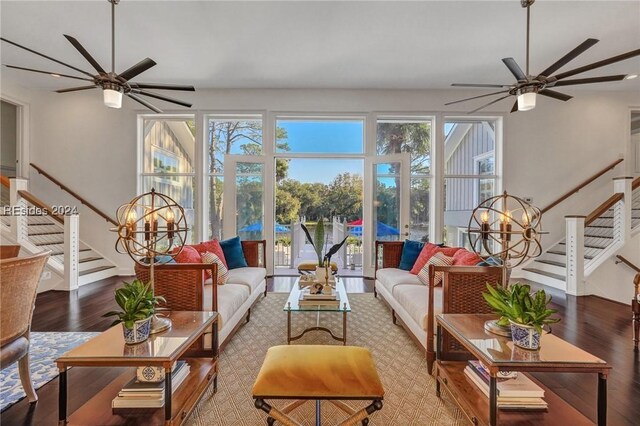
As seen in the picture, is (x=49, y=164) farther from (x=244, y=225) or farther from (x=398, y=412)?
(x=398, y=412)

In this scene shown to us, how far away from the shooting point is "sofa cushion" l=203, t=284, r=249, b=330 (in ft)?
7.96

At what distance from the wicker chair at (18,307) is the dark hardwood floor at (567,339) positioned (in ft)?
0.72

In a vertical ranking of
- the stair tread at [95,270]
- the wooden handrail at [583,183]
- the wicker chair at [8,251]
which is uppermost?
the wooden handrail at [583,183]

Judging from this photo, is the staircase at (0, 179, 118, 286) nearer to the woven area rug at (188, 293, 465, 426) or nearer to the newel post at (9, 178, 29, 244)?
the newel post at (9, 178, 29, 244)

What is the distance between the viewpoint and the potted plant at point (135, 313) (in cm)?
151

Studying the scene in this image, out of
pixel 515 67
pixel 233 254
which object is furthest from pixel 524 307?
pixel 233 254

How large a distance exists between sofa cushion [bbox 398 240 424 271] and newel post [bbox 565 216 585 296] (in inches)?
101

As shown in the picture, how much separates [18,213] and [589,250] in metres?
9.16

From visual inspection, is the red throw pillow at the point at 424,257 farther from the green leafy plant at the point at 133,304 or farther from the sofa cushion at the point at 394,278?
the green leafy plant at the point at 133,304

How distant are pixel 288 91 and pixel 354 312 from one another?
410 cm

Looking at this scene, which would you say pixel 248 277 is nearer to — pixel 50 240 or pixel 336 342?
pixel 336 342

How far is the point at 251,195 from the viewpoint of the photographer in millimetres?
5422

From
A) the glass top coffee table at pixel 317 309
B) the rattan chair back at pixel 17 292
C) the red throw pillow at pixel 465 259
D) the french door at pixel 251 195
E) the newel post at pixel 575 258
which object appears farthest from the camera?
the french door at pixel 251 195

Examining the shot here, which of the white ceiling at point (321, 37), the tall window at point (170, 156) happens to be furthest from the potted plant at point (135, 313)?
the tall window at point (170, 156)
